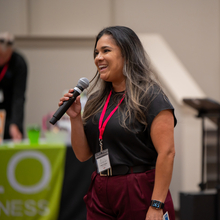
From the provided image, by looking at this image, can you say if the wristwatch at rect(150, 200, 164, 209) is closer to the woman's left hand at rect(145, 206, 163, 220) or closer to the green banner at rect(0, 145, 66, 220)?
the woman's left hand at rect(145, 206, 163, 220)

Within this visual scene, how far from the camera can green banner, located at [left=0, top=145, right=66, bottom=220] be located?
116 inches

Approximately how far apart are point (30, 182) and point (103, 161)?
1.74 metres

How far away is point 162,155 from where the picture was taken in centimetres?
134

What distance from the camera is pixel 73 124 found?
1531 millimetres

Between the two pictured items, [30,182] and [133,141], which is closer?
[133,141]

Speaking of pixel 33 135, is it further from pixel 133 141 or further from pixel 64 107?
pixel 133 141

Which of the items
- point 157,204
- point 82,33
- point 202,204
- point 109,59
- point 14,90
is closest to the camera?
point 157,204

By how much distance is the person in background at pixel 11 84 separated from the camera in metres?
3.43

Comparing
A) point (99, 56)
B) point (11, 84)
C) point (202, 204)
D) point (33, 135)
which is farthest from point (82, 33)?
point (99, 56)

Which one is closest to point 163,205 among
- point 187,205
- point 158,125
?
point 158,125

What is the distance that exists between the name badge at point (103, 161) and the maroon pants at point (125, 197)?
0.05 m

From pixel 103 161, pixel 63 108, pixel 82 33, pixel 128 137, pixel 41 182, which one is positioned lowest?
pixel 41 182

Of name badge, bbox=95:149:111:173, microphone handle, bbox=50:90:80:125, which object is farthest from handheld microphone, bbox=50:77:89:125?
name badge, bbox=95:149:111:173

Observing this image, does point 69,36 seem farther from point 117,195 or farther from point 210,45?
point 117,195
